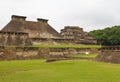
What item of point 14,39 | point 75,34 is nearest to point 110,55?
point 14,39

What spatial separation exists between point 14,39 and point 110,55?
1656cm

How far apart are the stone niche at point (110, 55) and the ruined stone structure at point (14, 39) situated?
14.2 m

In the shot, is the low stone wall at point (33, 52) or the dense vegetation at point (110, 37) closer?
the low stone wall at point (33, 52)

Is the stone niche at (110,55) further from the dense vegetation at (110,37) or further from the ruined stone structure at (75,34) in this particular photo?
the dense vegetation at (110,37)

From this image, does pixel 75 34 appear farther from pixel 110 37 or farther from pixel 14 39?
pixel 14 39

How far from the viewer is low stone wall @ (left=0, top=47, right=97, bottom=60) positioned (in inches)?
1201

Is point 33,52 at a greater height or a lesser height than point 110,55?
greater

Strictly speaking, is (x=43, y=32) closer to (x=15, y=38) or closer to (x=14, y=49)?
(x=15, y=38)

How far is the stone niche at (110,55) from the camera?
23350 mm

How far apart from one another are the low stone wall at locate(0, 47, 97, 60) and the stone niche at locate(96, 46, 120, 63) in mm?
9955

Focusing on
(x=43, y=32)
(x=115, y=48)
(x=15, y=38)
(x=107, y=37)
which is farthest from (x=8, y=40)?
(x=107, y=37)

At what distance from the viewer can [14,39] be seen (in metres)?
35.8

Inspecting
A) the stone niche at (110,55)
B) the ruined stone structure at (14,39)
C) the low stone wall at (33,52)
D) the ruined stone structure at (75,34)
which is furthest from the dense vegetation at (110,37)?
the stone niche at (110,55)

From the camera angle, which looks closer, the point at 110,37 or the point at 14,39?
the point at 14,39
